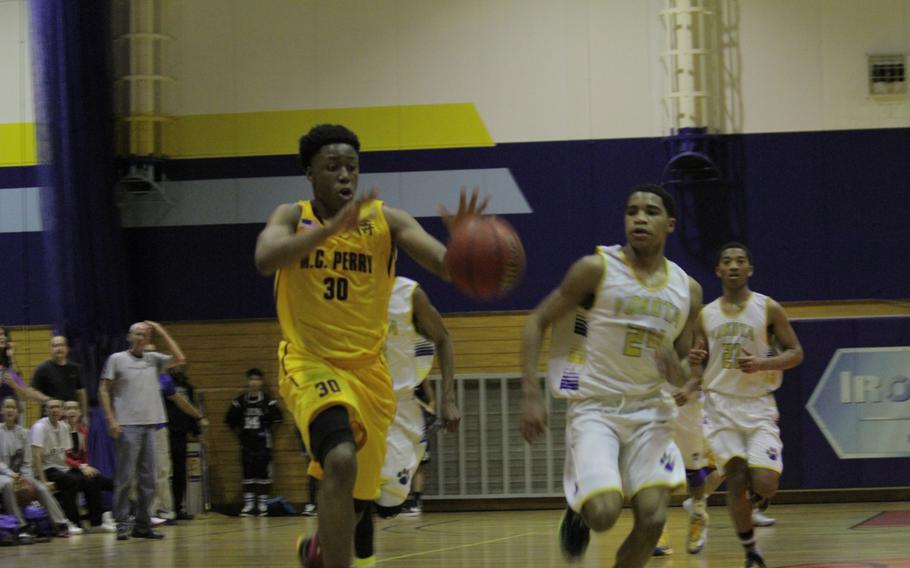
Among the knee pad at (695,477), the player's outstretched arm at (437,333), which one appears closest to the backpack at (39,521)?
the player's outstretched arm at (437,333)

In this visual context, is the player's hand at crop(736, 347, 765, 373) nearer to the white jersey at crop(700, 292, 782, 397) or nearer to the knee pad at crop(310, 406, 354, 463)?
the white jersey at crop(700, 292, 782, 397)

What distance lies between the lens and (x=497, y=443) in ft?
47.4

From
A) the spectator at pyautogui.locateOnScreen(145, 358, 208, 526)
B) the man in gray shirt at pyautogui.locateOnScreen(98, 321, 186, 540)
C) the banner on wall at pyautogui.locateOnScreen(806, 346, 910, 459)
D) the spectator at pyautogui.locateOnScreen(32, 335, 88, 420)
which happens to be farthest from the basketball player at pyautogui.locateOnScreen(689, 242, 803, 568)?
the spectator at pyautogui.locateOnScreen(32, 335, 88, 420)

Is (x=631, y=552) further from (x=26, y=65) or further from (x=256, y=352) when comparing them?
(x=26, y=65)

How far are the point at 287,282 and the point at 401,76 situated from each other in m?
10.1

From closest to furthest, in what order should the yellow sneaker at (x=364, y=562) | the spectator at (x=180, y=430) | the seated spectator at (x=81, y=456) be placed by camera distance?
the yellow sneaker at (x=364, y=562), the seated spectator at (x=81, y=456), the spectator at (x=180, y=430)

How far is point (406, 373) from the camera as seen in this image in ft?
27.6

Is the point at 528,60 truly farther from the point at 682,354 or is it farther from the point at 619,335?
the point at 619,335

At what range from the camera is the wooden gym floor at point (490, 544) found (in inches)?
344

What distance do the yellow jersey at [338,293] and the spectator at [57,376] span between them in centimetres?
780

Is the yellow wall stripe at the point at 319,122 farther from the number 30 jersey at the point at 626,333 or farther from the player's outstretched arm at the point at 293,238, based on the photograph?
the player's outstretched arm at the point at 293,238

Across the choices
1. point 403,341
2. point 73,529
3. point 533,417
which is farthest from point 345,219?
point 73,529

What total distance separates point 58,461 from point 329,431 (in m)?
7.89

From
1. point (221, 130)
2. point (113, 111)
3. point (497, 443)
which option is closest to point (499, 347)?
A: point (497, 443)
